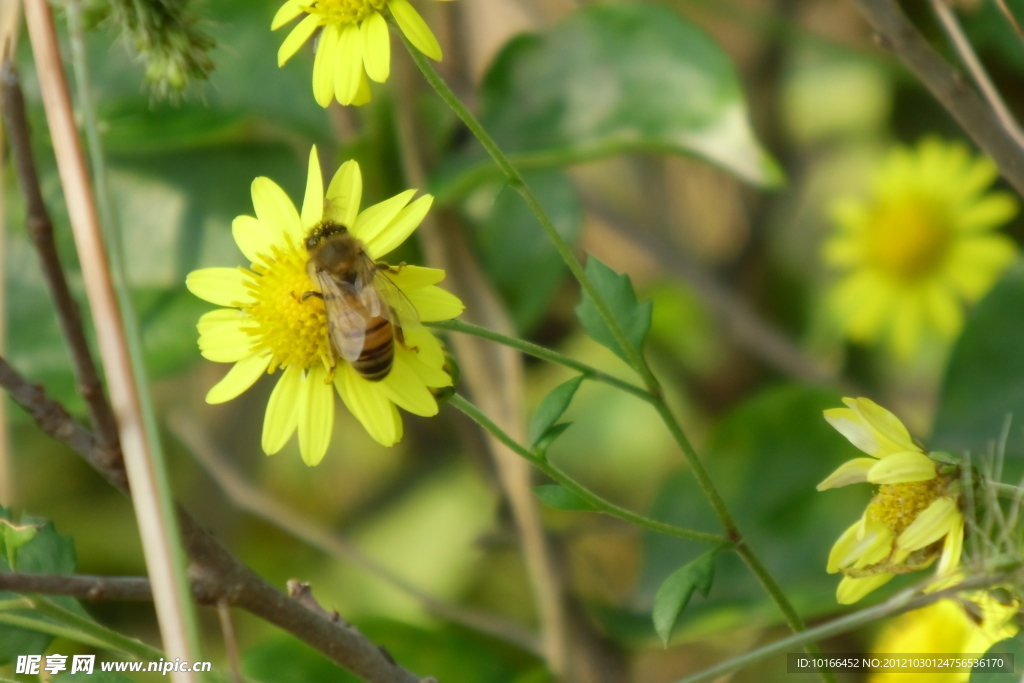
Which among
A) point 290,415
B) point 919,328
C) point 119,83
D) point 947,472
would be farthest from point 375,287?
A: point 919,328

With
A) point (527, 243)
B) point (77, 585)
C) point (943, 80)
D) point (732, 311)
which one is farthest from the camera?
point (732, 311)

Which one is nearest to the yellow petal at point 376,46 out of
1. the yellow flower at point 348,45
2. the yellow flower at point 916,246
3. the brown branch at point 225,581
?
the yellow flower at point 348,45

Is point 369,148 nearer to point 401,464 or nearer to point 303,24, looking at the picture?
point 303,24

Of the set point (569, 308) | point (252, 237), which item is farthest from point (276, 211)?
point (569, 308)

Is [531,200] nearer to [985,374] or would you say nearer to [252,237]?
[252,237]

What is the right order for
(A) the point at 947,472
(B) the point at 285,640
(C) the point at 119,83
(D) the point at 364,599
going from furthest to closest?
1. (D) the point at 364,599
2. (C) the point at 119,83
3. (B) the point at 285,640
4. (A) the point at 947,472

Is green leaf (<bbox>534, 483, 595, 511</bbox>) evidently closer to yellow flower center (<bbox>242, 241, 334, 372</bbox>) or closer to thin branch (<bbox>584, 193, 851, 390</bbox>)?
A: yellow flower center (<bbox>242, 241, 334, 372</bbox>)

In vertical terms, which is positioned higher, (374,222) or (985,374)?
(374,222)
